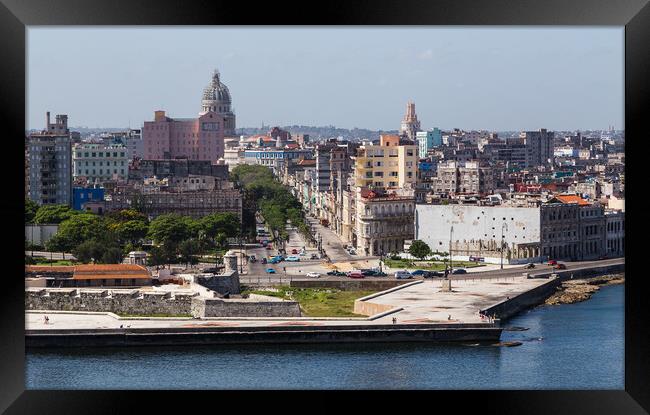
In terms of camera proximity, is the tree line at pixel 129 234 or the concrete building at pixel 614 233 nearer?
the tree line at pixel 129 234

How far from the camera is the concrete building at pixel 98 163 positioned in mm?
21078

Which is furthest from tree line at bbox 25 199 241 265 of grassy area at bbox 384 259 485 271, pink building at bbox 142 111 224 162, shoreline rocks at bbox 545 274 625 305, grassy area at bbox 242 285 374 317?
pink building at bbox 142 111 224 162

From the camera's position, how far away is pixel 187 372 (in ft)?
26.5

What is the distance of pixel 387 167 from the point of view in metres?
18.6

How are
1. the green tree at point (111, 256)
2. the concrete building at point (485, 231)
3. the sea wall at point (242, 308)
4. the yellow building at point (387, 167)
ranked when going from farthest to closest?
the yellow building at point (387, 167) → the concrete building at point (485, 231) → the green tree at point (111, 256) → the sea wall at point (242, 308)

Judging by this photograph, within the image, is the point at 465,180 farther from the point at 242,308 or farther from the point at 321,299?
the point at 242,308

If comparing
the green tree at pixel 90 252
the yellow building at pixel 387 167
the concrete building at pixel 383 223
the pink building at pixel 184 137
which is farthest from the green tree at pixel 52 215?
the pink building at pixel 184 137

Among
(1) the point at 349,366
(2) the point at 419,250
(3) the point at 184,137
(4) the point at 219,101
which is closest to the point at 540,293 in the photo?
(2) the point at 419,250

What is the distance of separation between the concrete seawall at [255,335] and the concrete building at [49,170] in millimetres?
9285

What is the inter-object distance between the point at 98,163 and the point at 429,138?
526 inches

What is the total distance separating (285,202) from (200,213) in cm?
283

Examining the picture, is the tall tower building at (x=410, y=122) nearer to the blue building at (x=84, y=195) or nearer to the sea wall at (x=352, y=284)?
the blue building at (x=84, y=195)

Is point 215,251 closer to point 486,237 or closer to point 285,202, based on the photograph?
point 486,237
